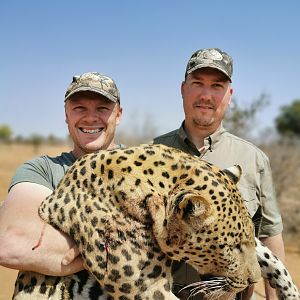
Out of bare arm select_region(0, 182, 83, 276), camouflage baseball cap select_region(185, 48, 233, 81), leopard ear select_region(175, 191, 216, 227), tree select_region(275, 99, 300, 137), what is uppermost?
tree select_region(275, 99, 300, 137)

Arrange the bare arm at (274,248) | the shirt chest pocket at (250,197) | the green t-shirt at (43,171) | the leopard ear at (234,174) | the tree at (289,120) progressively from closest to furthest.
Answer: the green t-shirt at (43,171), the leopard ear at (234,174), the shirt chest pocket at (250,197), the bare arm at (274,248), the tree at (289,120)

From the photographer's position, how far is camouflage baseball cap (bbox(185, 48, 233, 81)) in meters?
4.77

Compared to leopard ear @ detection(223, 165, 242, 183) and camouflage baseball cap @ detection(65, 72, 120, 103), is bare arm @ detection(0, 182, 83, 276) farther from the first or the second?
leopard ear @ detection(223, 165, 242, 183)

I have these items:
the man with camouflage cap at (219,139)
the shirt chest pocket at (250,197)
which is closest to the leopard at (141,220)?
the shirt chest pocket at (250,197)

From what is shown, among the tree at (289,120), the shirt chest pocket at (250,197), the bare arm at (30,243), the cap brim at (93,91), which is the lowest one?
the bare arm at (30,243)

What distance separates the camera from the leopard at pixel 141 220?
3193 millimetres

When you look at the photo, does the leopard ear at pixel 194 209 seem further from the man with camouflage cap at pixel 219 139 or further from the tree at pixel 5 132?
the tree at pixel 5 132

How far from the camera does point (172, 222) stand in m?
3.22

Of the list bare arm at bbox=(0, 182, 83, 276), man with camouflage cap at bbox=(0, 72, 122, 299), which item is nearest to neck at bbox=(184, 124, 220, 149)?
man with camouflage cap at bbox=(0, 72, 122, 299)

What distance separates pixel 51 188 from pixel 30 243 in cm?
56

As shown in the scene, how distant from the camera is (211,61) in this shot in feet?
15.6

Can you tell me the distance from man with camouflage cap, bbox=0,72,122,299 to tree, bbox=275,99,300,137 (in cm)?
4526

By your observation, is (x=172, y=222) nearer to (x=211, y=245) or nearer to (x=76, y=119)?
(x=211, y=245)

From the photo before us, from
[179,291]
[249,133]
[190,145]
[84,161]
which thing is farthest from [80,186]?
[249,133]
